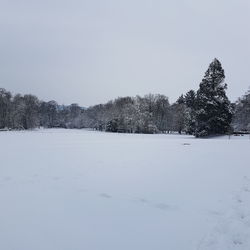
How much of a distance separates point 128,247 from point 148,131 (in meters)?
67.3

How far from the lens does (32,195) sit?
25.9ft

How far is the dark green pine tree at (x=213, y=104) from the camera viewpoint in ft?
132

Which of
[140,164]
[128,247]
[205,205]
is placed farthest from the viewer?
[140,164]

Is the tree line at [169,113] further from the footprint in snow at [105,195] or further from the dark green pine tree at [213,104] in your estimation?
the footprint in snow at [105,195]

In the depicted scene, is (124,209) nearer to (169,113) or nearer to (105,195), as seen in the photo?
(105,195)

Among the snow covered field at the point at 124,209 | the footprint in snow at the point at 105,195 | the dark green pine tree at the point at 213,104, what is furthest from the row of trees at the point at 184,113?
the footprint in snow at the point at 105,195

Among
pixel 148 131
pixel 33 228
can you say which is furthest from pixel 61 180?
pixel 148 131

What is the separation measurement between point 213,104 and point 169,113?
4504cm

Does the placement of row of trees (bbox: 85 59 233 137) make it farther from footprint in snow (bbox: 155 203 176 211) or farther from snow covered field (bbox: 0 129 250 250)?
footprint in snow (bbox: 155 203 176 211)

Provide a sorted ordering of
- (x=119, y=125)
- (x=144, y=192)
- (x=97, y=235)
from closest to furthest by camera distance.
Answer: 1. (x=97, y=235)
2. (x=144, y=192)
3. (x=119, y=125)

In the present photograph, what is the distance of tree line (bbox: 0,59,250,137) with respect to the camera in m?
40.7

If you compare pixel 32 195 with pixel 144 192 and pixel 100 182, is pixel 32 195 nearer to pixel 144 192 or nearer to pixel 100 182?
pixel 100 182

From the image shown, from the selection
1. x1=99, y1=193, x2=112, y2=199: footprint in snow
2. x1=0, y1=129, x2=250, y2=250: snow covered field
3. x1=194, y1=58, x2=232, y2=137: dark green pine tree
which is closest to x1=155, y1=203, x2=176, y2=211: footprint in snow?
x1=0, y1=129, x2=250, y2=250: snow covered field

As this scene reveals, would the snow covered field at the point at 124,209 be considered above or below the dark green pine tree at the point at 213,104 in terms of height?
below
